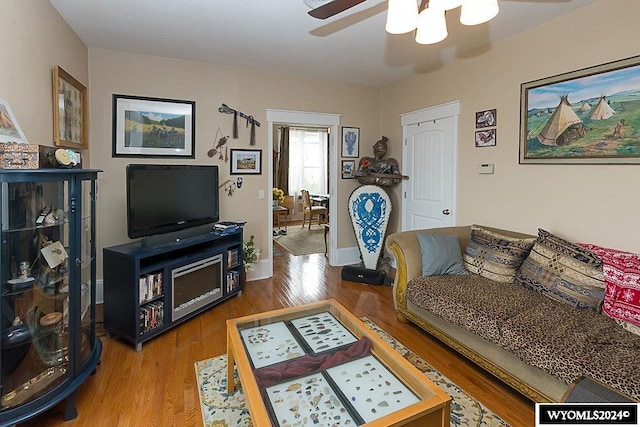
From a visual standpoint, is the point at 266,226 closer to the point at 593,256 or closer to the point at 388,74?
the point at 388,74

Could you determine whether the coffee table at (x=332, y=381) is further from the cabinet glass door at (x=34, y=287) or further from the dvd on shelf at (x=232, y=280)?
the dvd on shelf at (x=232, y=280)

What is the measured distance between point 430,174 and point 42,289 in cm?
373

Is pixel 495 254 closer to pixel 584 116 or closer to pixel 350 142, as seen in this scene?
pixel 584 116

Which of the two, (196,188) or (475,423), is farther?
(196,188)

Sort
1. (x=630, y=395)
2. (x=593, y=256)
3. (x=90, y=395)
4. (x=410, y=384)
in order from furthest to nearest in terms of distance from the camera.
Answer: (x=593, y=256)
(x=90, y=395)
(x=410, y=384)
(x=630, y=395)

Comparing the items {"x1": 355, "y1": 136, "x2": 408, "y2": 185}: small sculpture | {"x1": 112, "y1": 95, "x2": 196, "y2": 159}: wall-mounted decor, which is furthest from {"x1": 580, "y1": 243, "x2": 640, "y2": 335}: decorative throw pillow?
{"x1": 112, "y1": 95, "x2": 196, "y2": 159}: wall-mounted decor

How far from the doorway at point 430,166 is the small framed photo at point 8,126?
3.65m

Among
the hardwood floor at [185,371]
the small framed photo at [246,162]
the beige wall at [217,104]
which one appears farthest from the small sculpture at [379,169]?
the hardwood floor at [185,371]

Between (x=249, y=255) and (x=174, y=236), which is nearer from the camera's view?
(x=174, y=236)

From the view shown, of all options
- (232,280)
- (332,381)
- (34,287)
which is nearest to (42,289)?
(34,287)

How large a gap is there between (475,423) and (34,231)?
2.51 metres

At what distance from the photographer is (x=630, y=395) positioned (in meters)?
1.45

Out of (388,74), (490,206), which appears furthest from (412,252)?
(388,74)

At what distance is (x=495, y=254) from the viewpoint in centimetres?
277
